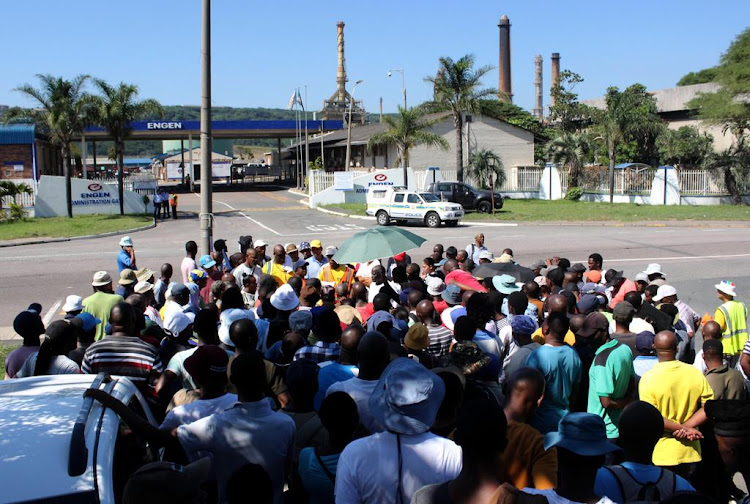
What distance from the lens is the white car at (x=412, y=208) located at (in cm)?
3114

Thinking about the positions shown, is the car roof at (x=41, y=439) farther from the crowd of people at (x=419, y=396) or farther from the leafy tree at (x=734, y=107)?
the leafy tree at (x=734, y=107)

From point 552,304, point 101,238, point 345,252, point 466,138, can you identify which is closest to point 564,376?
point 552,304

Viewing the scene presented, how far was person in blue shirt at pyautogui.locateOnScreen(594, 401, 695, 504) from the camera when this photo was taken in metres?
3.42

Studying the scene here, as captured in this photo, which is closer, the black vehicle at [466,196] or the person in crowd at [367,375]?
the person in crowd at [367,375]

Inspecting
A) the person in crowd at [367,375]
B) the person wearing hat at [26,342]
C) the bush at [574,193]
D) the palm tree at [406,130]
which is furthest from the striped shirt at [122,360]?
the bush at [574,193]

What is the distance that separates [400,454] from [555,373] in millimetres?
2362

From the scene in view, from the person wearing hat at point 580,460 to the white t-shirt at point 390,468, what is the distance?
413 millimetres

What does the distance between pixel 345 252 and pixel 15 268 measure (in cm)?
1336

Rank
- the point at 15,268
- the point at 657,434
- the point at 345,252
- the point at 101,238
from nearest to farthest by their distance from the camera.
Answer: the point at 657,434 → the point at 345,252 → the point at 15,268 → the point at 101,238

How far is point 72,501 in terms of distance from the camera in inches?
121

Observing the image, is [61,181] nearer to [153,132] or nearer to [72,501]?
[153,132]

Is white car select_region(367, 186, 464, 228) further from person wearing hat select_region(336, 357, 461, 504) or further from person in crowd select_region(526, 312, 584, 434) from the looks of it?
person wearing hat select_region(336, 357, 461, 504)

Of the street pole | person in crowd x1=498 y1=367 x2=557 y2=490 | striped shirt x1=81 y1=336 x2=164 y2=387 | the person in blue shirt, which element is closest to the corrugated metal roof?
the street pole

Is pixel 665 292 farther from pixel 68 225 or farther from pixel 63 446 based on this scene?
pixel 68 225
